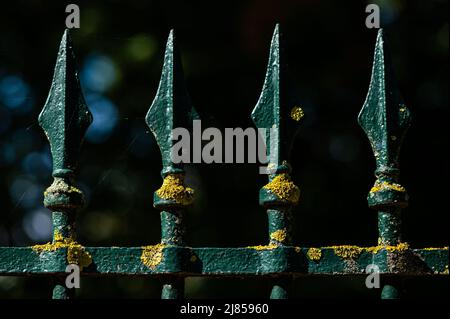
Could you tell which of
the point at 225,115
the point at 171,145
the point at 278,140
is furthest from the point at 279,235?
the point at 225,115

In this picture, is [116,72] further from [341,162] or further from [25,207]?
[341,162]

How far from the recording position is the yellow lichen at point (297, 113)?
181 centimetres

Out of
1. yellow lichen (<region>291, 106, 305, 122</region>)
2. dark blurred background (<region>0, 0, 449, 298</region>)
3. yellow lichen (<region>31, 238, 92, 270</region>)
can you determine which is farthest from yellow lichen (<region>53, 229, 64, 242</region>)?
dark blurred background (<region>0, 0, 449, 298</region>)

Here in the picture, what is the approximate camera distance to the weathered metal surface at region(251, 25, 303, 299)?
175cm

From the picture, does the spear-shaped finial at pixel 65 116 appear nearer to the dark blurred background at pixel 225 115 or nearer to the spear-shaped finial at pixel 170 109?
the spear-shaped finial at pixel 170 109

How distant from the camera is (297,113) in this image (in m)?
1.82

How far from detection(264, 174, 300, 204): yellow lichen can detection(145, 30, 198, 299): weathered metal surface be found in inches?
7.6

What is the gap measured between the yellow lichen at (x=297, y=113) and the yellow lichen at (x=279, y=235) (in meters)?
0.27

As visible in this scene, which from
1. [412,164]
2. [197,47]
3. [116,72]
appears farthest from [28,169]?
[412,164]

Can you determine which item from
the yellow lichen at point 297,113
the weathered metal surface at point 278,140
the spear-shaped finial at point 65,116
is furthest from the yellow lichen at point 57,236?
the yellow lichen at point 297,113

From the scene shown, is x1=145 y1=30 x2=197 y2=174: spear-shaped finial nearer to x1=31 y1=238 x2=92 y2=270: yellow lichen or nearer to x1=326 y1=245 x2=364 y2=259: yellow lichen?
x1=31 y1=238 x2=92 y2=270: yellow lichen

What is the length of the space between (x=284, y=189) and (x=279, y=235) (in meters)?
0.11

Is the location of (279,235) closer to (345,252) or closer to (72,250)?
(345,252)
